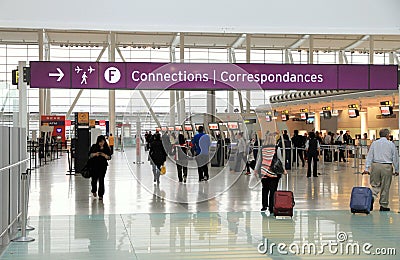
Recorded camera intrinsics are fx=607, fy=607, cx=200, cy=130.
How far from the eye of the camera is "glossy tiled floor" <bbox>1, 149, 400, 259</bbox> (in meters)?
7.89

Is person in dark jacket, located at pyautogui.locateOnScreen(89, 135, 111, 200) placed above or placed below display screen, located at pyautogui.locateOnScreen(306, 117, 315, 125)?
below

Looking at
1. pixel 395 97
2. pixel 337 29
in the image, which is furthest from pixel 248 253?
pixel 395 97

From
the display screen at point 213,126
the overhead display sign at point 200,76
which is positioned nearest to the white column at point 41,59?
the display screen at point 213,126

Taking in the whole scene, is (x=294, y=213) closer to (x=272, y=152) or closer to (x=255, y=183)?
(x=272, y=152)

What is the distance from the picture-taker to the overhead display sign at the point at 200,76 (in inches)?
400

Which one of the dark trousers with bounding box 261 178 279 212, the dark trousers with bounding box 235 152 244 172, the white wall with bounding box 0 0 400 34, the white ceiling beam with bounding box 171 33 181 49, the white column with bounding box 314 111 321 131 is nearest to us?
the white wall with bounding box 0 0 400 34

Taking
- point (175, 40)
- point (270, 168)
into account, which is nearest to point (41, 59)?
point (175, 40)

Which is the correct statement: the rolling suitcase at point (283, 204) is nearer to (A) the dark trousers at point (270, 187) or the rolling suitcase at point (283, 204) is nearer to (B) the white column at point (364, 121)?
(A) the dark trousers at point (270, 187)

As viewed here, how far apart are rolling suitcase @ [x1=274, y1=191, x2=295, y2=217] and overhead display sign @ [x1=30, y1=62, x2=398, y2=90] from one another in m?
1.93

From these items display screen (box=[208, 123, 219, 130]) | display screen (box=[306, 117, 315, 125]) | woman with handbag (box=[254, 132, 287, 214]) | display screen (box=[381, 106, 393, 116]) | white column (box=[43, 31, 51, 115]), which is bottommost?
woman with handbag (box=[254, 132, 287, 214])

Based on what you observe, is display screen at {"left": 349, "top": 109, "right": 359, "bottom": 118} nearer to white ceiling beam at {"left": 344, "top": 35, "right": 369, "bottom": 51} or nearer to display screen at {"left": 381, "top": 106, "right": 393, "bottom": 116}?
display screen at {"left": 381, "top": 106, "right": 393, "bottom": 116}

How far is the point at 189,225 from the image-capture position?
10164mm

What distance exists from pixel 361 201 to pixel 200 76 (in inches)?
150

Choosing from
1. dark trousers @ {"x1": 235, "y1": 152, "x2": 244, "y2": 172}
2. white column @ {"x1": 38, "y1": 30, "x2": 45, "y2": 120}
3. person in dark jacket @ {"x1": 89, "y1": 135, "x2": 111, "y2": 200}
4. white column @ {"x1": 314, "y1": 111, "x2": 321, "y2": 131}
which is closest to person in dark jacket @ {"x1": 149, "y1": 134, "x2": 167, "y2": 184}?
person in dark jacket @ {"x1": 89, "y1": 135, "x2": 111, "y2": 200}
